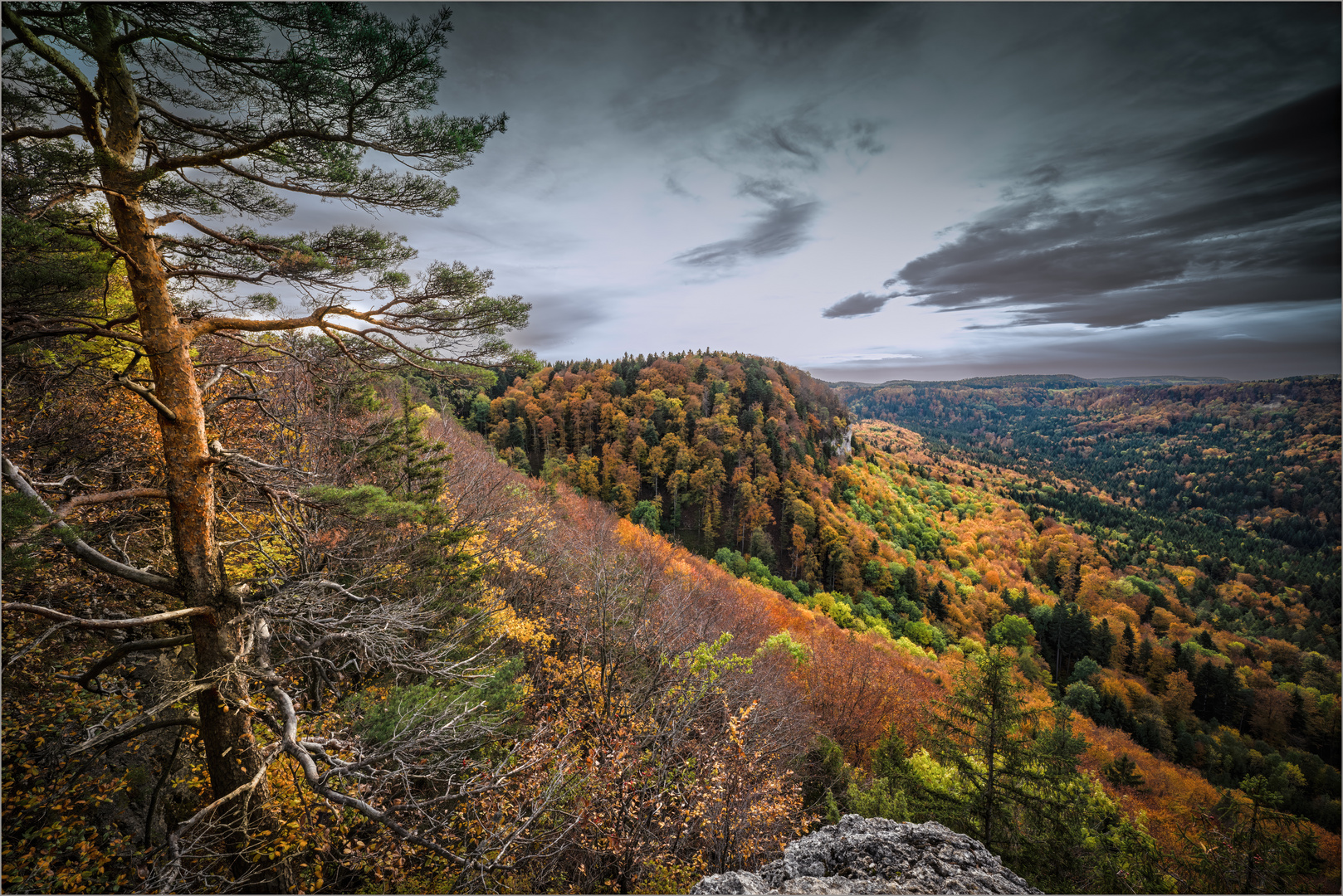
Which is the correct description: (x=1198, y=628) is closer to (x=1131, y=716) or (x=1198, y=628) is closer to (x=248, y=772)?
(x=1131, y=716)

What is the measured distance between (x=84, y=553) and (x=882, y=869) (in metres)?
9.02

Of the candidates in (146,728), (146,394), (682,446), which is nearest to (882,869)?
(146,728)

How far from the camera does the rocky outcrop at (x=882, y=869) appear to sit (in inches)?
197

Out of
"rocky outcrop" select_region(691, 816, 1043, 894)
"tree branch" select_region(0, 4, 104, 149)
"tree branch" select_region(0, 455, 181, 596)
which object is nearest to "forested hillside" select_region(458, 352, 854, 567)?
"tree branch" select_region(0, 455, 181, 596)

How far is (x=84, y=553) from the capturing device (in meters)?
4.15

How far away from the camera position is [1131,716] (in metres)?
51.2

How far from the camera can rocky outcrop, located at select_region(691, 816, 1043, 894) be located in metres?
5.00

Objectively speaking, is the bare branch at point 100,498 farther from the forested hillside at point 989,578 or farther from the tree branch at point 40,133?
the forested hillside at point 989,578

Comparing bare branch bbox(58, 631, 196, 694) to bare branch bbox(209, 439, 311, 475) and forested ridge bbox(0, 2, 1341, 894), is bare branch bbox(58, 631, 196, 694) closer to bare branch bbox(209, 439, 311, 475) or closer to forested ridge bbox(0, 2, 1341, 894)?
forested ridge bbox(0, 2, 1341, 894)

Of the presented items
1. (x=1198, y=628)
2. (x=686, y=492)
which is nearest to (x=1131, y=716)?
(x=1198, y=628)

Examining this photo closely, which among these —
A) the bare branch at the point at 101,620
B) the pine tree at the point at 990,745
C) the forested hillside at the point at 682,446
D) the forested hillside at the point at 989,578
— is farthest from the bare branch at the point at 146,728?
the forested hillside at the point at 682,446

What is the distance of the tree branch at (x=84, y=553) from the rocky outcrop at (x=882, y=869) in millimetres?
6679

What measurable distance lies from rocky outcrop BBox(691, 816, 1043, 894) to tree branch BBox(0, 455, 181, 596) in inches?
263

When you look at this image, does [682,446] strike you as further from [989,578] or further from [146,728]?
[146,728]
